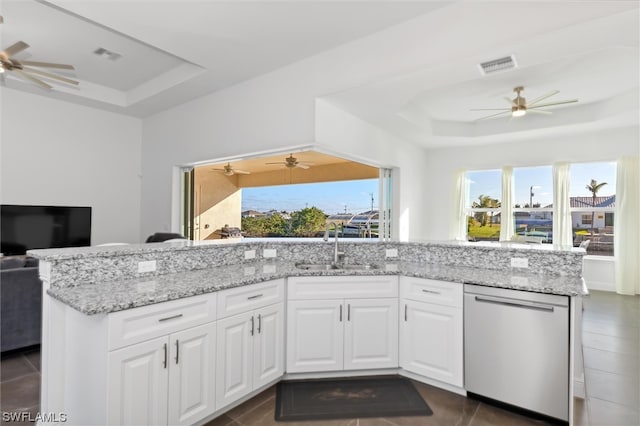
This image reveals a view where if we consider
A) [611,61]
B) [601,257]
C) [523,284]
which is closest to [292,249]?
[523,284]

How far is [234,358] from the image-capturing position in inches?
85.0

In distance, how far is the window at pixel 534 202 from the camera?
6.31 meters

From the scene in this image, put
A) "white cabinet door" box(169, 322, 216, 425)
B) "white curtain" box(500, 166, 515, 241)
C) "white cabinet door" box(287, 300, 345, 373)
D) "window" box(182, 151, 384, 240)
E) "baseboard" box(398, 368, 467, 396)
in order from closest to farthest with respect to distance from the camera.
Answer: "white cabinet door" box(169, 322, 216, 425) < "baseboard" box(398, 368, 467, 396) < "white cabinet door" box(287, 300, 345, 373) < "white curtain" box(500, 166, 515, 241) < "window" box(182, 151, 384, 240)

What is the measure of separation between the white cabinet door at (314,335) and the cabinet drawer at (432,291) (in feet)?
1.79

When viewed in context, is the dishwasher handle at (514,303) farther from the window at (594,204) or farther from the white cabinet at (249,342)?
the window at (594,204)

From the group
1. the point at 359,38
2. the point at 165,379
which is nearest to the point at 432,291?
the point at 165,379

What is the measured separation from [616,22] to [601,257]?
5.24 m

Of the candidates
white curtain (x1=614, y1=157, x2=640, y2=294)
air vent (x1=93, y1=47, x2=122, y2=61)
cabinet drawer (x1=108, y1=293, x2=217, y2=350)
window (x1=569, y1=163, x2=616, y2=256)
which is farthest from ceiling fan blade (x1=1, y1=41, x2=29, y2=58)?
white curtain (x1=614, y1=157, x2=640, y2=294)

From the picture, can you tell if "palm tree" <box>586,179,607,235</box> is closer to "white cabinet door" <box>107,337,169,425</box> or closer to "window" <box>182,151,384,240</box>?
"window" <box>182,151,384,240</box>

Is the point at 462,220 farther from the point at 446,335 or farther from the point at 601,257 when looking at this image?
the point at 446,335

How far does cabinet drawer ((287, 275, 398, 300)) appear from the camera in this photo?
259cm

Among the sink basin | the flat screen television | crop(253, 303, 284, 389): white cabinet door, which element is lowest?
crop(253, 303, 284, 389): white cabinet door

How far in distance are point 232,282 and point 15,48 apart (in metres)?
2.96

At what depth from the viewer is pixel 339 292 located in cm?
263
